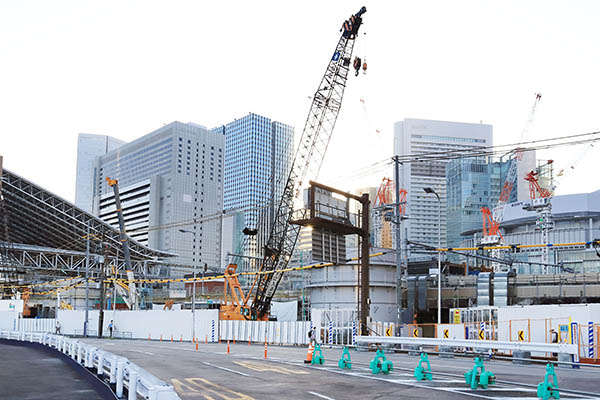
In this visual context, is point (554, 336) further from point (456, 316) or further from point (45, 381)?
point (45, 381)

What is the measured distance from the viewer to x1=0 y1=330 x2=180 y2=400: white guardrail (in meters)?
8.78

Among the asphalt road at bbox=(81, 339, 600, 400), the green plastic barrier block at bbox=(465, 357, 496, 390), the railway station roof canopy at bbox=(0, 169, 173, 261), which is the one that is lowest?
the asphalt road at bbox=(81, 339, 600, 400)

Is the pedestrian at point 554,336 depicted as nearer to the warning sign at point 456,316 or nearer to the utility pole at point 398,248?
the utility pole at point 398,248

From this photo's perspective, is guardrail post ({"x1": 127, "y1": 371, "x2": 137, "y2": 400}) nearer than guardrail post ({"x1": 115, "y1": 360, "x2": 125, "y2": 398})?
Yes

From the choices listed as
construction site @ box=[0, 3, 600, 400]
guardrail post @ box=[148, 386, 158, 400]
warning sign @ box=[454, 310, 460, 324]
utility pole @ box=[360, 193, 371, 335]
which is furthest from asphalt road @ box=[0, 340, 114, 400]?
warning sign @ box=[454, 310, 460, 324]

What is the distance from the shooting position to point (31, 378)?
63.6 ft

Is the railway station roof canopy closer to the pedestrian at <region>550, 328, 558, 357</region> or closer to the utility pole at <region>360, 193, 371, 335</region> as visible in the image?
the utility pole at <region>360, 193, 371, 335</region>

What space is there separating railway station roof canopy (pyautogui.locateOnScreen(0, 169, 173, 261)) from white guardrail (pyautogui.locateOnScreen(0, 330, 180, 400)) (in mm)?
43410

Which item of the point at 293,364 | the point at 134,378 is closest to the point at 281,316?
the point at 293,364

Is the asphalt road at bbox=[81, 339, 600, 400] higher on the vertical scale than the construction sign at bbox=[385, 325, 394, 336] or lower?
higher

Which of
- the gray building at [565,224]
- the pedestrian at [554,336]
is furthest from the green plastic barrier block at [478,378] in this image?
the gray building at [565,224]

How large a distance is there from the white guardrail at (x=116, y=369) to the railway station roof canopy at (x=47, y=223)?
4341cm

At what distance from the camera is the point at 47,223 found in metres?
93.8

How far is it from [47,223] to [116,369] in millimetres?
84065
